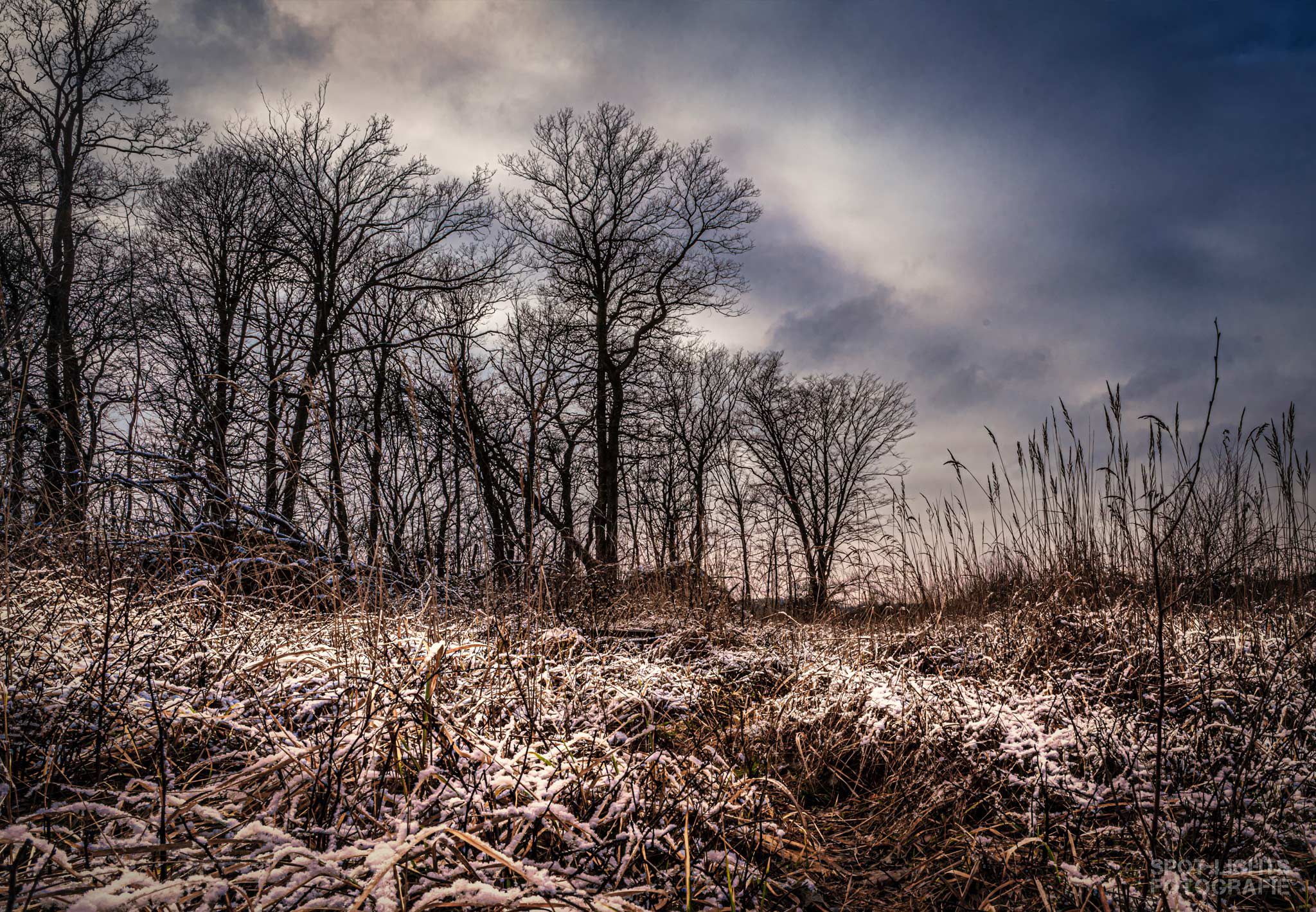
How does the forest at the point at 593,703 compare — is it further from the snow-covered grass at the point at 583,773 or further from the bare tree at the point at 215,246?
the bare tree at the point at 215,246

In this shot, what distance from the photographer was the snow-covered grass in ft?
4.57

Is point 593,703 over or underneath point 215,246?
underneath

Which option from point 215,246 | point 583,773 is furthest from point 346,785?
point 215,246

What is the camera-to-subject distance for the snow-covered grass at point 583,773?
139 centimetres

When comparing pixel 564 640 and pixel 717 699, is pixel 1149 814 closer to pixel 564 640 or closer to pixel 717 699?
pixel 717 699

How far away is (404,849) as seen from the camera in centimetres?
120

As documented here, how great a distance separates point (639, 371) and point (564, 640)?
41.4 ft

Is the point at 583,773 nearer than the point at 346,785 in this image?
No

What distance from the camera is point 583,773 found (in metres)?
1.94

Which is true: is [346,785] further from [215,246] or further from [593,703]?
[215,246]

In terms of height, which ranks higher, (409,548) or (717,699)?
(409,548)

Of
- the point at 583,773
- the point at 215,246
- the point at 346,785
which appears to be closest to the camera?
the point at 346,785

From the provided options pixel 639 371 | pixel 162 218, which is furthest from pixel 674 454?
pixel 162 218

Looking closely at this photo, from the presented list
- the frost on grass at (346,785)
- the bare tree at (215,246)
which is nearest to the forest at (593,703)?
the frost on grass at (346,785)
